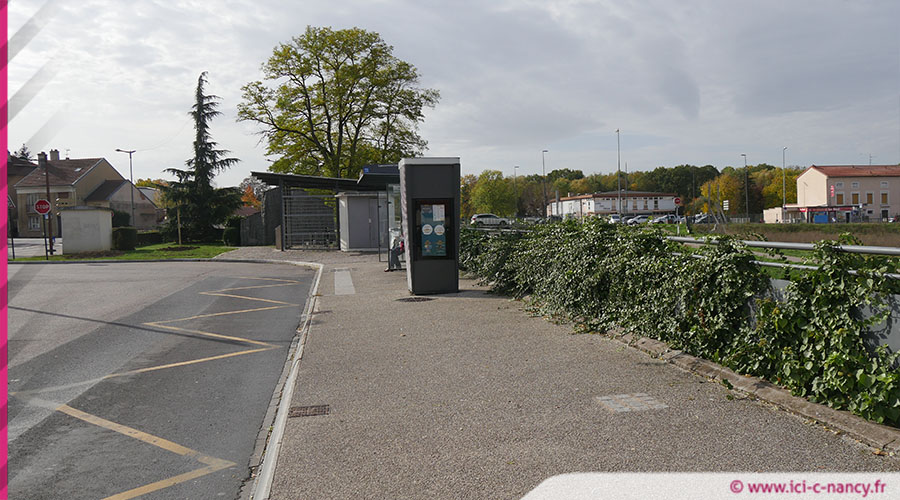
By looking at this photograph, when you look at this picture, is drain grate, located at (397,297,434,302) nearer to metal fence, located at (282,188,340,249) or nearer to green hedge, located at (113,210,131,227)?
metal fence, located at (282,188,340,249)

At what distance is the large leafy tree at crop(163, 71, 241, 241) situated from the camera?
4703 cm

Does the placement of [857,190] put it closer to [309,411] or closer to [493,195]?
[493,195]

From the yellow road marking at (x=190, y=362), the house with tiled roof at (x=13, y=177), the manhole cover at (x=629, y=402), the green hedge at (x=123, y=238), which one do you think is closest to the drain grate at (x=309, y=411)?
the manhole cover at (x=629, y=402)

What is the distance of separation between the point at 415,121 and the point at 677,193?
110589 millimetres

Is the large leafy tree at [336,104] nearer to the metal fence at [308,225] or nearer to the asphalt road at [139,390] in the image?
the metal fence at [308,225]

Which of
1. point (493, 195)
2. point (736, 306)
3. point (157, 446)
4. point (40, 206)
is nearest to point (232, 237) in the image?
point (40, 206)

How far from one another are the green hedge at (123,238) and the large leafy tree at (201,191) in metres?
8.50

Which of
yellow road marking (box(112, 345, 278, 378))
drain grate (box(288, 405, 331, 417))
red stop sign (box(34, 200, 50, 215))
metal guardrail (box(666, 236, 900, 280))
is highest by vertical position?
red stop sign (box(34, 200, 50, 215))

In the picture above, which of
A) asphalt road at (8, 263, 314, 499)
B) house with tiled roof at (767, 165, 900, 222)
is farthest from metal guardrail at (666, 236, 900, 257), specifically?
house with tiled roof at (767, 165, 900, 222)

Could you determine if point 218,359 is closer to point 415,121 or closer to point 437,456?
point 437,456

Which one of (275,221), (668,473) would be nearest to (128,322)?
(668,473)

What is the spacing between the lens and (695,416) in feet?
16.8

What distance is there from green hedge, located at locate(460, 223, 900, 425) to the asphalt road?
428 cm

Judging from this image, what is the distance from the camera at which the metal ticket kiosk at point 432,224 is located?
551 inches
